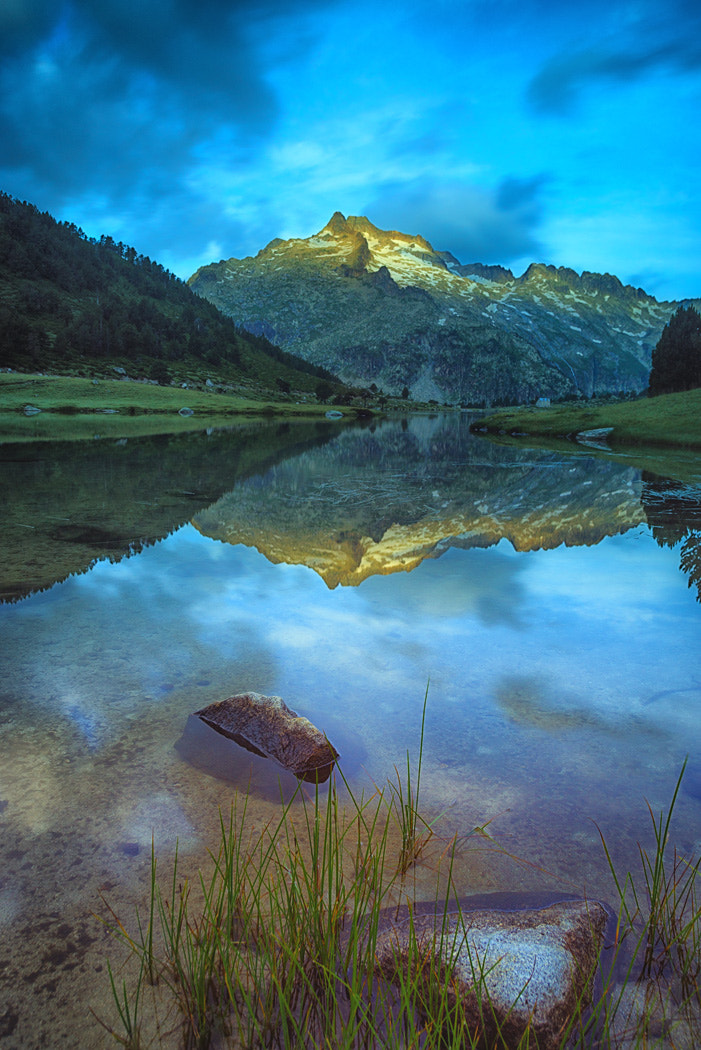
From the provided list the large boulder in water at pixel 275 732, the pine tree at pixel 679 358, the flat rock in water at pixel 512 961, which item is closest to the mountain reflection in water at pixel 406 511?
the large boulder in water at pixel 275 732

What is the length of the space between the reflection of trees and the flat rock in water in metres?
8.11

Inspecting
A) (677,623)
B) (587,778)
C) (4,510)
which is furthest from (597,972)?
(4,510)

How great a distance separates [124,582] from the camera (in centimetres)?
990

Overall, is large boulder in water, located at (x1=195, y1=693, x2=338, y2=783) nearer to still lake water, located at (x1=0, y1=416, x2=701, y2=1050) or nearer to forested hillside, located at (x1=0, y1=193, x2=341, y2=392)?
still lake water, located at (x1=0, y1=416, x2=701, y2=1050)

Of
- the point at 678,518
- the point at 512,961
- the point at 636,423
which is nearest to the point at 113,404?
the point at 636,423

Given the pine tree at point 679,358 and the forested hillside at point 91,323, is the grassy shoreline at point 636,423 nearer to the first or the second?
the pine tree at point 679,358

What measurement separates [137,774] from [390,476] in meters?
23.1

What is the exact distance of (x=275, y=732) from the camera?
16.8ft

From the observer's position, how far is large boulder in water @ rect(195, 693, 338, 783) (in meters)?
4.89

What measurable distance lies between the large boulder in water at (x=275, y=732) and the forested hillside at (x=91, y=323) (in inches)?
4882

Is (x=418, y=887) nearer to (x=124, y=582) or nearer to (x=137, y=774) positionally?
(x=137, y=774)

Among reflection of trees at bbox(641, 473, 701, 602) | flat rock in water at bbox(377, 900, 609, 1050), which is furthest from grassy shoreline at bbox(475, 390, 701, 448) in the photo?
flat rock in water at bbox(377, 900, 609, 1050)

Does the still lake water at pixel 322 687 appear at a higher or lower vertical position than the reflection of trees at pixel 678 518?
lower

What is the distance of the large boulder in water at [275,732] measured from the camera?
16.0ft
